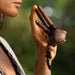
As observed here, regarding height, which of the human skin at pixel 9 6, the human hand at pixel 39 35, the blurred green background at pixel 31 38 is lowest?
the blurred green background at pixel 31 38

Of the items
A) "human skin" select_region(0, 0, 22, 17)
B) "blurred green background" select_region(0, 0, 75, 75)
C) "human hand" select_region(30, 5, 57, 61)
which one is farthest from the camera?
"blurred green background" select_region(0, 0, 75, 75)

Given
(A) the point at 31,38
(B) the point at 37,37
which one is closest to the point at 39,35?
(B) the point at 37,37

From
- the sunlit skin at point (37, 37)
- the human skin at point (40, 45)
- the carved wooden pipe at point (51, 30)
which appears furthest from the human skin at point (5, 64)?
the carved wooden pipe at point (51, 30)

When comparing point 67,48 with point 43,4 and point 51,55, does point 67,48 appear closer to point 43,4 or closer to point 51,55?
point 43,4

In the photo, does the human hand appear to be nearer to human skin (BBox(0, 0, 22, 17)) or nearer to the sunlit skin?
the sunlit skin

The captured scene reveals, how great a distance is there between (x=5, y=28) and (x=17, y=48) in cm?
45

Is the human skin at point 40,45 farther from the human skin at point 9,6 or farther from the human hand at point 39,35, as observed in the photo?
the human skin at point 9,6

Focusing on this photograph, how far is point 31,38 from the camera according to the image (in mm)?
5789

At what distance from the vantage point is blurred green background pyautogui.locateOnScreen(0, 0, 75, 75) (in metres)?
5.48

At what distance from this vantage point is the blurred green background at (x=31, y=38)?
548 centimetres

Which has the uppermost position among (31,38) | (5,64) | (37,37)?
(37,37)

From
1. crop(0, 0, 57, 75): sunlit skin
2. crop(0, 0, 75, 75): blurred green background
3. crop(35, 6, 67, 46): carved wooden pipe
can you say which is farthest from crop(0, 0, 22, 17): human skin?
crop(0, 0, 75, 75): blurred green background

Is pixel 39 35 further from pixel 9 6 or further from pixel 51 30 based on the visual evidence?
pixel 9 6

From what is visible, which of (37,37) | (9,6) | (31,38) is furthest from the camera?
(31,38)
